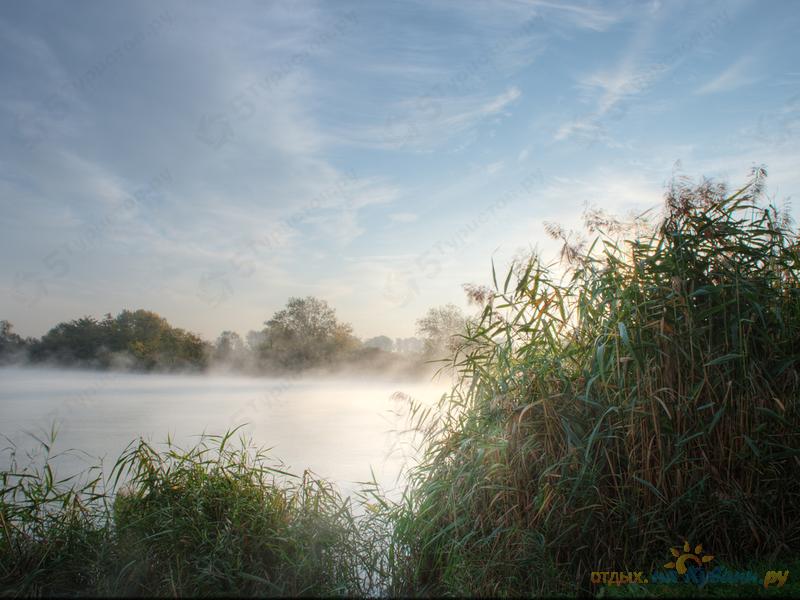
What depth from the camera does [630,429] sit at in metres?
2.98

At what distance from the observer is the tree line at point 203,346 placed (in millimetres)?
13672

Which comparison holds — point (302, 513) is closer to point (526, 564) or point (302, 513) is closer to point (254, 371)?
point (526, 564)

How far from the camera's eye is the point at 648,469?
114 inches

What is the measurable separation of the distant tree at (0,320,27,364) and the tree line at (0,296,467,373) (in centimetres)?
85

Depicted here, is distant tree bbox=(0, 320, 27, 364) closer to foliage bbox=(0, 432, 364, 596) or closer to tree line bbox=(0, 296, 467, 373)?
tree line bbox=(0, 296, 467, 373)

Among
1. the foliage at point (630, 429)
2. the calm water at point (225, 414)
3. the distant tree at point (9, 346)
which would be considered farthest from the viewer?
the distant tree at point (9, 346)

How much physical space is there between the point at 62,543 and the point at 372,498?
6.82ft

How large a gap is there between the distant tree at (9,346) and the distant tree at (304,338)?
5.38 m

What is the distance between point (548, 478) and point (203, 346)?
42.7 feet

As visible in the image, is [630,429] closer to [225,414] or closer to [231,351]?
[225,414]

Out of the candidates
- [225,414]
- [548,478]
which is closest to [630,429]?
[548,478]

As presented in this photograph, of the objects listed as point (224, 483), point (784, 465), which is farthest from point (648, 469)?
point (224, 483)

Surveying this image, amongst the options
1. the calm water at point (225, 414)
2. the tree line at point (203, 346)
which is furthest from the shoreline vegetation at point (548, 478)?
the tree line at point (203, 346)

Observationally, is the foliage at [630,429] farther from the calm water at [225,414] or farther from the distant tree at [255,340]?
the distant tree at [255,340]
